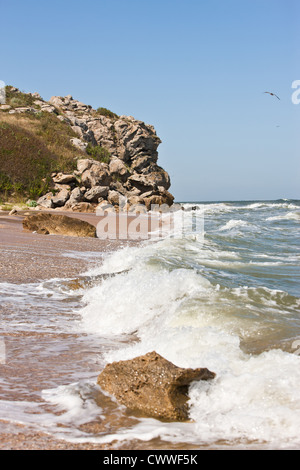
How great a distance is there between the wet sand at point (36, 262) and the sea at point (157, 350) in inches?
4.4

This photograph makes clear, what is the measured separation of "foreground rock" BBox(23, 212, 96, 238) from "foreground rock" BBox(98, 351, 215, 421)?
1280 centimetres

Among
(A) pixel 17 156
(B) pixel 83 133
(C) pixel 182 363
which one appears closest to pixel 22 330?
(C) pixel 182 363

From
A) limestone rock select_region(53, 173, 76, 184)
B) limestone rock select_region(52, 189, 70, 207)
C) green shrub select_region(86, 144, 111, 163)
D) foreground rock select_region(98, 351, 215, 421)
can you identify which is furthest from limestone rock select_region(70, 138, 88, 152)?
foreground rock select_region(98, 351, 215, 421)

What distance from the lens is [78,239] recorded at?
49.2 feet

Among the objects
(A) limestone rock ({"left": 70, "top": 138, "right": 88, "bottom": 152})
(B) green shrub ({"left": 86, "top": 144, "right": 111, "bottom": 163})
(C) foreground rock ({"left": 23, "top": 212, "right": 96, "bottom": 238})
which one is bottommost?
(C) foreground rock ({"left": 23, "top": 212, "right": 96, "bottom": 238})

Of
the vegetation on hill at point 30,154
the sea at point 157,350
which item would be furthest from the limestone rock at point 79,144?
the sea at point 157,350

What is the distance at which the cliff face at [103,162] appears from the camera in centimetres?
3177

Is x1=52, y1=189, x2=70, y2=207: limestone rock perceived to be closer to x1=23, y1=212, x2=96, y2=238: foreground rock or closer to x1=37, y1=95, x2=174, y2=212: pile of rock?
x1=37, y1=95, x2=174, y2=212: pile of rock

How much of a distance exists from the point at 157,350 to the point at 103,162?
3907cm

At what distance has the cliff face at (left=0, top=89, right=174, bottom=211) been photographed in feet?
104

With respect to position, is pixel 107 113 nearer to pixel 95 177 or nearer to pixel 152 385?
pixel 95 177

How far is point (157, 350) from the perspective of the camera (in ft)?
13.8
